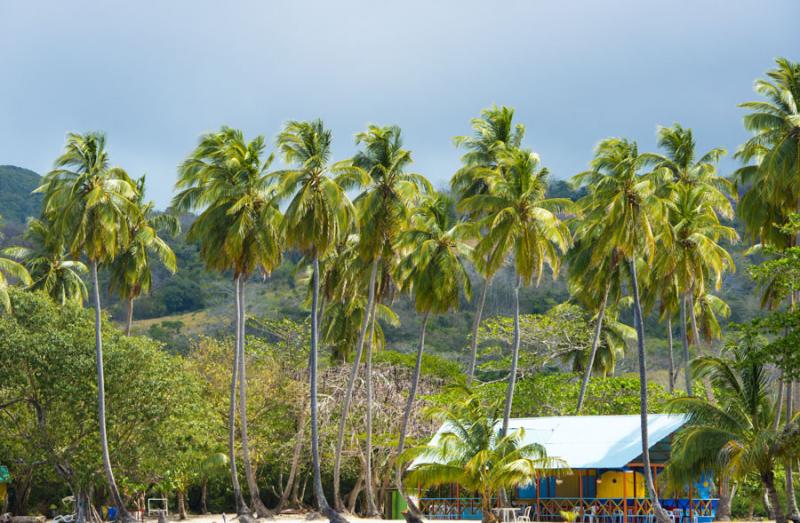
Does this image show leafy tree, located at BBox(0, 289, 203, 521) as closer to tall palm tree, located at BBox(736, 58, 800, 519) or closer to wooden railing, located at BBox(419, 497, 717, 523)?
wooden railing, located at BBox(419, 497, 717, 523)

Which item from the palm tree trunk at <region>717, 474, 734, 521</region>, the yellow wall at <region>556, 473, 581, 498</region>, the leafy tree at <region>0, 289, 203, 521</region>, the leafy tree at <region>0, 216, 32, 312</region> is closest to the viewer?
the leafy tree at <region>0, 216, 32, 312</region>

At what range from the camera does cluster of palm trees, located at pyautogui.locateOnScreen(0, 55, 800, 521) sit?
108ft

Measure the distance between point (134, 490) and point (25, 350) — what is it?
24.7 ft

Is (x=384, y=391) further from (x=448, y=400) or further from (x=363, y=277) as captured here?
(x=363, y=277)

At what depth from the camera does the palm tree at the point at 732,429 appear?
24422 millimetres

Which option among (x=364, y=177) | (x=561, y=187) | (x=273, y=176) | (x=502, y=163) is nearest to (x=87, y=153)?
(x=273, y=176)

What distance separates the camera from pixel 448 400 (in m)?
44.9

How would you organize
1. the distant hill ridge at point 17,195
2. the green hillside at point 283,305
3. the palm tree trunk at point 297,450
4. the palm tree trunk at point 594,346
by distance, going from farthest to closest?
the distant hill ridge at point 17,195 < the green hillside at point 283,305 < the palm tree trunk at point 297,450 < the palm tree trunk at point 594,346

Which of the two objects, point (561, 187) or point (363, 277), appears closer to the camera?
point (363, 277)

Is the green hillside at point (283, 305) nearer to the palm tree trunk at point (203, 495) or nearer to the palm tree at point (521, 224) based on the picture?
the palm tree trunk at point (203, 495)

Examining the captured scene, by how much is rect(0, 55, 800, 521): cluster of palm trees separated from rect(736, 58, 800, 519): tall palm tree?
57 mm

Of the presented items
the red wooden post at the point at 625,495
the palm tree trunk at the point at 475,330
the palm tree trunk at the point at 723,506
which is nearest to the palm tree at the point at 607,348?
the palm tree trunk at the point at 475,330

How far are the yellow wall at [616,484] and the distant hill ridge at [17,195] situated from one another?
374ft

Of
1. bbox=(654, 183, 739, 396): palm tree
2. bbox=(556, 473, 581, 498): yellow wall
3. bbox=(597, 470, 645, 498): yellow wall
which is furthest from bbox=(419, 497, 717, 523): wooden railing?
bbox=(654, 183, 739, 396): palm tree
